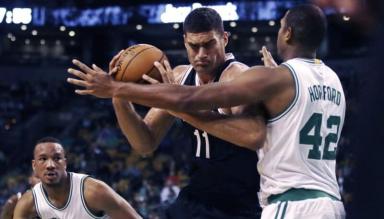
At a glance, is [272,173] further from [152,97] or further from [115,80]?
[115,80]

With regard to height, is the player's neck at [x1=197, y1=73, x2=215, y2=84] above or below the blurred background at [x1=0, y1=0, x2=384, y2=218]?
above

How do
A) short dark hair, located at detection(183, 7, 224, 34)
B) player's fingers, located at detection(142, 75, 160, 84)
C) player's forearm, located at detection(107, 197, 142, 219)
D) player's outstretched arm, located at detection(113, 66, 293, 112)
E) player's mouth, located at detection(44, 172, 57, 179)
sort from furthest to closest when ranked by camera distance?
player's mouth, located at detection(44, 172, 57, 179) < player's forearm, located at detection(107, 197, 142, 219) < short dark hair, located at detection(183, 7, 224, 34) < player's fingers, located at detection(142, 75, 160, 84) < player's outstretched arm, located at detection(113, 66, 293, 112)

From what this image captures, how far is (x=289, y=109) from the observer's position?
3350 mm

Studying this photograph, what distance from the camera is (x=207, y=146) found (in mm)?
4195

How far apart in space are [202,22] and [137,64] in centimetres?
46

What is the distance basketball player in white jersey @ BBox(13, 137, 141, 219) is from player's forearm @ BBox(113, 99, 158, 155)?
1589mm

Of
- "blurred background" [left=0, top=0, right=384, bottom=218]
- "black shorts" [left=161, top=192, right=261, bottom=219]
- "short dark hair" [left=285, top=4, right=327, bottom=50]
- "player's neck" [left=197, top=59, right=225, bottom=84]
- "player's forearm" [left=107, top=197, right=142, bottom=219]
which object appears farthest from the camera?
"blurred background" [left=0, top=0, right=384, bottom=218]

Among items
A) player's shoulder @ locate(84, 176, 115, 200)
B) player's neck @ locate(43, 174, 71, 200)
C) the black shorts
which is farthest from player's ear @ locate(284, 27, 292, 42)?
player's neck @ locate(43, 174, 71, 200)

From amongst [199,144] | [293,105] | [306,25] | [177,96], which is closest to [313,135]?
[293,105]

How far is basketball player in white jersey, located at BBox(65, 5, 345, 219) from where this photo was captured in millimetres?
3309

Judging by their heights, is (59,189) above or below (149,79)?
below

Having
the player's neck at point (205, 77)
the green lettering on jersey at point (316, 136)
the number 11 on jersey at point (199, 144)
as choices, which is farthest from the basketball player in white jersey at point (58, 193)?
the green lettering on jersey at point (316, 136)

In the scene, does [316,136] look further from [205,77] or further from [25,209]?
[25,209]

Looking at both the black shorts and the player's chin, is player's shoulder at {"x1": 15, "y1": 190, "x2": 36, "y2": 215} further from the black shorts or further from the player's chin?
the player's chin
